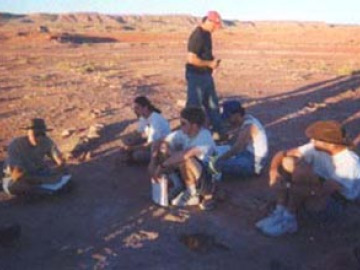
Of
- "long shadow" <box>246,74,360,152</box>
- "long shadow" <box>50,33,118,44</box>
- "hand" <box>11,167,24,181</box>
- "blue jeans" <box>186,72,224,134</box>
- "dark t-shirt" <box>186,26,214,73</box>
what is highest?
"dark t-shirt" <box>186,26,214,73</box>

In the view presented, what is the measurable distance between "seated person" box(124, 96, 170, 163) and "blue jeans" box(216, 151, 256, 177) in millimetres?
1097

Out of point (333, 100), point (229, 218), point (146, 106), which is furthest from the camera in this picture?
point (333, 100)

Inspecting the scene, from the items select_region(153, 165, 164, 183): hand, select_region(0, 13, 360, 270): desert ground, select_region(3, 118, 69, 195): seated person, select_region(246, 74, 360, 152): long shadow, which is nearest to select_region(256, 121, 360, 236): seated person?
select_region(0, 13, 360, 270): desert ground

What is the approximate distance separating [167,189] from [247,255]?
5.55 feet

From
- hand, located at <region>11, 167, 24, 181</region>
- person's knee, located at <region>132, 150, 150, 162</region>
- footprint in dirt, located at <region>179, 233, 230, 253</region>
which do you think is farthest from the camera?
person's knee, located at <region>132, 150, 150, 162</region>

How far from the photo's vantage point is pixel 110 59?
30.7 meters

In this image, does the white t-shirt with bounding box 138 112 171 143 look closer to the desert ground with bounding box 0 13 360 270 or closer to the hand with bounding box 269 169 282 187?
the desert ground with bounding box 0 13 360 270

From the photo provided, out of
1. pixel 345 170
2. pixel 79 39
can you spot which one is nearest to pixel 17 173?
pixel 345 170

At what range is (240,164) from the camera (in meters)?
8.98

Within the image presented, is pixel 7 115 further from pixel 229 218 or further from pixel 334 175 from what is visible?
pixel 334 175

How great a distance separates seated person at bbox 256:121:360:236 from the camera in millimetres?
6926

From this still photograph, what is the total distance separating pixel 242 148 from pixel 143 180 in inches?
62.0

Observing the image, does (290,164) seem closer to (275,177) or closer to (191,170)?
(275,177)

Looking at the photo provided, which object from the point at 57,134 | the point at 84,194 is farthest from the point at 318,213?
the point at 57,134
